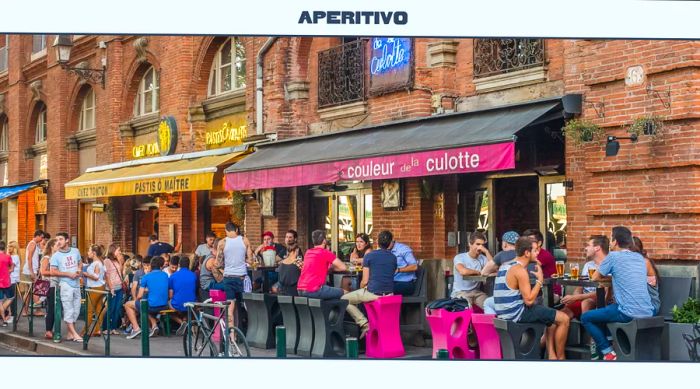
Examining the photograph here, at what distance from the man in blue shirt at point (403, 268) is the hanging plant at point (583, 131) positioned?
3.14 m

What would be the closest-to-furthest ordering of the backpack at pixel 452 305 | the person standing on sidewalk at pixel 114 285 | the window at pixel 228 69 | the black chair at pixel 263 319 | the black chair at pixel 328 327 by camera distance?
the backpack at pixel 452 305
the black chair at pixel 328 327
the black chair at pixel 263 319
the person standing on sidewalk at pixel 114 285
the window at pixel 228 69

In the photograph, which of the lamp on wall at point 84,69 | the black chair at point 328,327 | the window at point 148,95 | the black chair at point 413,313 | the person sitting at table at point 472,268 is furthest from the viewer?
the window at point 148,95

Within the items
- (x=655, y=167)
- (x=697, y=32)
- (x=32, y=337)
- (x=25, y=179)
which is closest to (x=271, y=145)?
(x=32, y=337)

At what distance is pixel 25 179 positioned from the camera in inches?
1139

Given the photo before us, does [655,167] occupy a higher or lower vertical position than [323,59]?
lower

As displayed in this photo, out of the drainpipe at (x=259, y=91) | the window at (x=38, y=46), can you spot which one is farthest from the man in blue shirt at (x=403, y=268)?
the window at (x=38, y=46)

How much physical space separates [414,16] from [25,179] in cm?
2236

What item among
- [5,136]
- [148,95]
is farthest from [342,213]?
[5,136]

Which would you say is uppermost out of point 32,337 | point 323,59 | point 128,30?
point 323,59

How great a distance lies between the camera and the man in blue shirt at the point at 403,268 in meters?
13.8

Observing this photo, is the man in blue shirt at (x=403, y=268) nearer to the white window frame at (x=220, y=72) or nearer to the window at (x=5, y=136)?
the white window frame at (x=220, y=72)


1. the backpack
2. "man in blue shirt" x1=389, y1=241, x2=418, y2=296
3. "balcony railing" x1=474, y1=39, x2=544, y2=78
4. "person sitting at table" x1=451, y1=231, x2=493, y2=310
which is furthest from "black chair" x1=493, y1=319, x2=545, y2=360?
"balcony railing" x1=474, y1=39, x2=544, y2=78

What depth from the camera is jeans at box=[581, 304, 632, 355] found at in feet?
32.8

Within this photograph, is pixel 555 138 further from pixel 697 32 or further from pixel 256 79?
pixel 256 79
